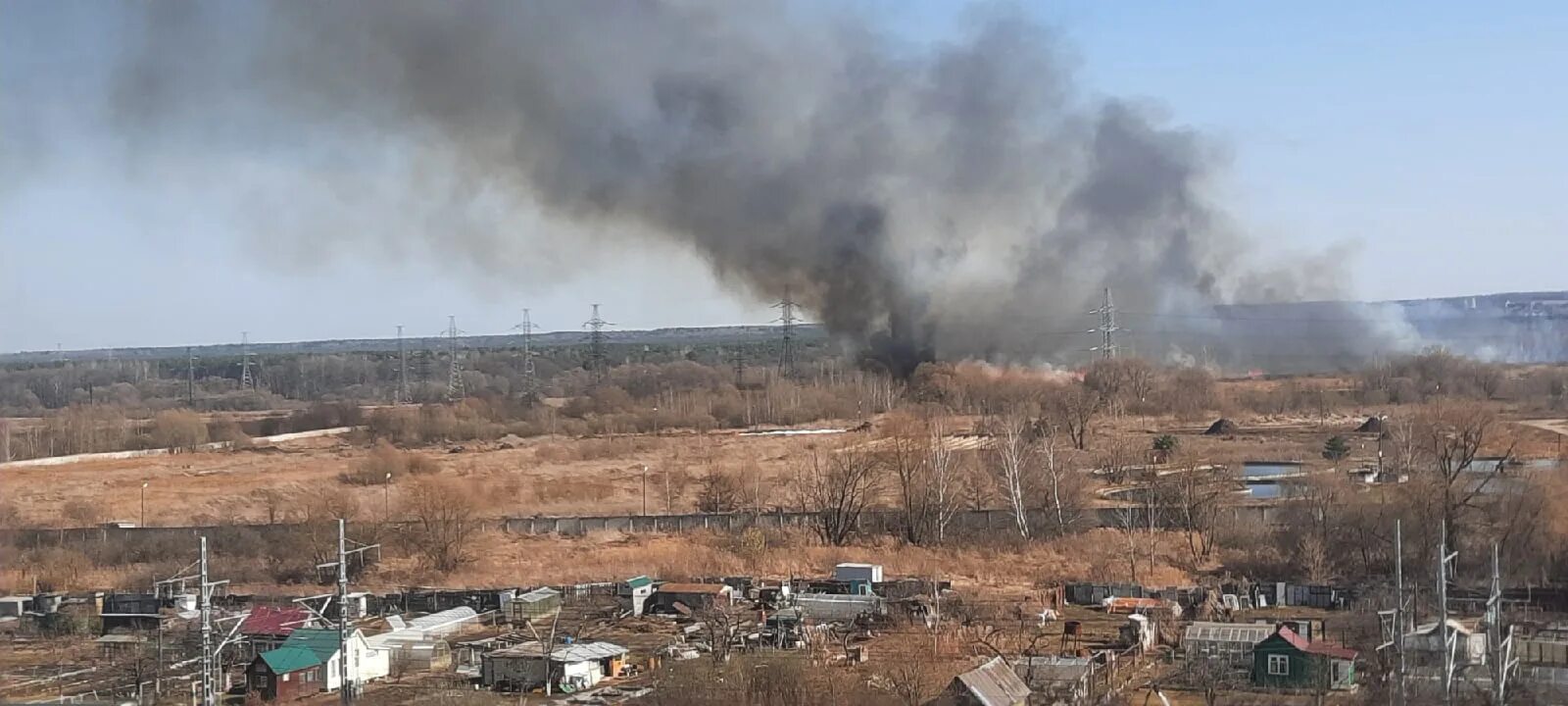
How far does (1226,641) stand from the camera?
10789mm

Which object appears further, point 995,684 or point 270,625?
point 270,625

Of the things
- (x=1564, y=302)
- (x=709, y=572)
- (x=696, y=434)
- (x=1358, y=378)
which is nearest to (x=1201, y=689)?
(x=709, y=572)

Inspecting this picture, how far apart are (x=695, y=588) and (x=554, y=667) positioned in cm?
340

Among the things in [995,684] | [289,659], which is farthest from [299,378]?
[995,684]

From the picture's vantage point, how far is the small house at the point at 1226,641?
1050cm

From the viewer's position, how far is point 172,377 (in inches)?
2596

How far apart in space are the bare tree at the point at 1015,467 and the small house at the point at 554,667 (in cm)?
→ 700

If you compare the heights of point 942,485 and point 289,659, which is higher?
point 942,485

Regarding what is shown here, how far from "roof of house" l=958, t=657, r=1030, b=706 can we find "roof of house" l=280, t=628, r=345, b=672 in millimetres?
4985

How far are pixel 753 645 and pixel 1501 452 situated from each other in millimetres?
13256

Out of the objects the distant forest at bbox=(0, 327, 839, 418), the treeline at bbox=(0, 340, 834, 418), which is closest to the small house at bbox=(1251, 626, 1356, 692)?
the distant forest at bbox=(0, 327, 839, 418)

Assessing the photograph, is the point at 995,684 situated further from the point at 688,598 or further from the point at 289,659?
the point at 289,659

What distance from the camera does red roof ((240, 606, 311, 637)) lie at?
11633 mm

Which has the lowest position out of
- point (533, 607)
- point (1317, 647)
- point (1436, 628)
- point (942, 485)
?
point (533, 607)
